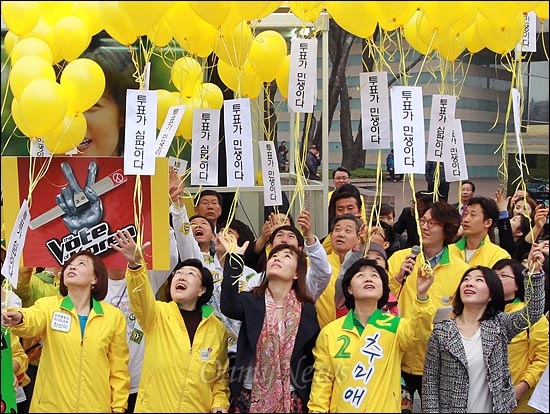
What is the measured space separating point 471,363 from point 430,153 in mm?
1147

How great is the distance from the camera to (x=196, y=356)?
318cm

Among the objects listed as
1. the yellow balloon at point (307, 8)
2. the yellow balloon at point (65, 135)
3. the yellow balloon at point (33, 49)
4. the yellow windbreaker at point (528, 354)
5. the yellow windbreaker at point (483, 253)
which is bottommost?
the yellow windbreaker at point (528, 354)

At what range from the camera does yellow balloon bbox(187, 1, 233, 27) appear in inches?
117

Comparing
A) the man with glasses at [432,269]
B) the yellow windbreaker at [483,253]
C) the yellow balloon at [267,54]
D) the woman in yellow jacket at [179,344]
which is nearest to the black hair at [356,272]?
the man with glasses at [432,269]

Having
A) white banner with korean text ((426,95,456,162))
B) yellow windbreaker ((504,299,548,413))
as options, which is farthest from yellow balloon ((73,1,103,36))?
yellow windbreaker ((504,299,548,413))

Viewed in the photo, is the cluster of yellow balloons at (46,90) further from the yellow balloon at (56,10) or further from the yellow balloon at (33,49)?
the yellow balloon at (56,10)

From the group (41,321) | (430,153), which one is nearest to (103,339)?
(41,321)

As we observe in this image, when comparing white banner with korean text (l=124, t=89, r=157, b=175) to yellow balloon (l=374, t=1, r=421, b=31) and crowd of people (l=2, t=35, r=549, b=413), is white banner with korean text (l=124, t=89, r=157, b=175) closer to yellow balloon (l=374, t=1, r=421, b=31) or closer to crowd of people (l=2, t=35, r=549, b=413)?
crowd of people (l=2, t=35, r=549, b=413)

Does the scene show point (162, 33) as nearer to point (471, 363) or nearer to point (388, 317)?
point (388, 317)

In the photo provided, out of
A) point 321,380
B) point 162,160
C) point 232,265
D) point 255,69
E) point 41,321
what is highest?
point 255,69

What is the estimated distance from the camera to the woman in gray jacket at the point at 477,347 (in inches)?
122

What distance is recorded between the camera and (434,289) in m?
3.71

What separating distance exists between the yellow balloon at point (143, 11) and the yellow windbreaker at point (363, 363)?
1.55 m

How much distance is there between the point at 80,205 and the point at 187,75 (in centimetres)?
137
